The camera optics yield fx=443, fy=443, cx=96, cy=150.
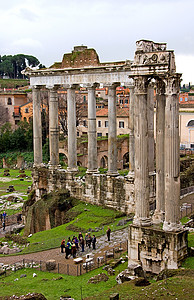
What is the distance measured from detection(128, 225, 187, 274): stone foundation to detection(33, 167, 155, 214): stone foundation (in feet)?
22.6

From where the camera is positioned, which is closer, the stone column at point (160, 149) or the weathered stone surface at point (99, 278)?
the weathered stone surface at point (99, 278)

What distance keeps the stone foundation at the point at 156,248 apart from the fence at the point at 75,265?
7.08 feet

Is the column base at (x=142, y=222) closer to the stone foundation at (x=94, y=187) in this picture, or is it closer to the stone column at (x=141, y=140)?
the stone column at (x=141, y=140)

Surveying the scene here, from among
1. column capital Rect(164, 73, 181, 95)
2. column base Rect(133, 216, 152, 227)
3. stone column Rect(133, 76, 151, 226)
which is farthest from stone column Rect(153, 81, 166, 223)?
column capital Rect(164, 73, 181, 95)

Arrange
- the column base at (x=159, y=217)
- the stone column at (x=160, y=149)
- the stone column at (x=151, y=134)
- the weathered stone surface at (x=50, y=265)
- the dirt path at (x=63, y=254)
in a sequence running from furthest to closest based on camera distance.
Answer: the stone column at (x=151, y=134)
the dirt path at (x=63, y=254)
the weathered stone surface at (x=50, y=265)
the column base at (x=159, y=217)
the stone column at (x=160, y=149)

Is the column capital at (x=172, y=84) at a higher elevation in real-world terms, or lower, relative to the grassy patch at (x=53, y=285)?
higher

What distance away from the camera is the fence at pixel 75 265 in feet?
53.2

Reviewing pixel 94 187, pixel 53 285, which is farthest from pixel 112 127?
pixel 53 285

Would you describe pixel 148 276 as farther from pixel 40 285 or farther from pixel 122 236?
pixel 122 236

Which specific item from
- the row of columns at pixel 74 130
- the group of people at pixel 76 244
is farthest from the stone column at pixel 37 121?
the group of people at pixel 76 244

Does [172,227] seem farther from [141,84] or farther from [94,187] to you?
[94,187]

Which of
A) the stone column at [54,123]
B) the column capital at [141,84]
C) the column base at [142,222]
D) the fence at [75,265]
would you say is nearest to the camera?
the column capital at [141,84]

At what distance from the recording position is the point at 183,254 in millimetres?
13883

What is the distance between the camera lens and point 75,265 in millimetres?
16844
